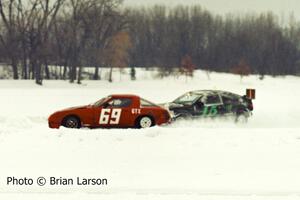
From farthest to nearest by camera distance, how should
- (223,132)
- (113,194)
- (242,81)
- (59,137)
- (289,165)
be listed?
(242,81) → (223,132) → (59,137) → (289,165) → (113,194)

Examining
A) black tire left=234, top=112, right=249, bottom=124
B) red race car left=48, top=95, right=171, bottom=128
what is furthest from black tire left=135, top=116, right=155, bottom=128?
black tire left=234, top=112, right=249, bottom=124

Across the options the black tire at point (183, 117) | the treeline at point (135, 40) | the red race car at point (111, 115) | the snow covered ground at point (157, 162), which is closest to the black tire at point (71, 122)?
the red race car at point (111, 115)

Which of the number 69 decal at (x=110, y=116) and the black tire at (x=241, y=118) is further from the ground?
the number 69 decal at (x=110, y=116)

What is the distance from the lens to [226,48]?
98.1 m

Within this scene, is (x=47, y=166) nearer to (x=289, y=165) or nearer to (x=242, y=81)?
(x=289, y=165)

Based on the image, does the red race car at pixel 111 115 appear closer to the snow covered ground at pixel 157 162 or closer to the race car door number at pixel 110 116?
the race car door number at pixel 110 116

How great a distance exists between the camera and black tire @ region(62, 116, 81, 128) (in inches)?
651

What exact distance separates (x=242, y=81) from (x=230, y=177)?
62368mm

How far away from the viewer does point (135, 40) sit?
10512 cm

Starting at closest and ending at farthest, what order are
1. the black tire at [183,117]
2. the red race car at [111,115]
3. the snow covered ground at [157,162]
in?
the snow covered ground at [157,162], the red race car at [111,115], the black tire at [183,117]

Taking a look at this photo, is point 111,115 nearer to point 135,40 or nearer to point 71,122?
point 71,122

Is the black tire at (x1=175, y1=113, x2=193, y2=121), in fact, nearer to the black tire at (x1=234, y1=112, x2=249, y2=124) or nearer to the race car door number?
the black tire at (x1=234, y1=112, x2=249, y2=124)

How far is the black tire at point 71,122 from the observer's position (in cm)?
1653

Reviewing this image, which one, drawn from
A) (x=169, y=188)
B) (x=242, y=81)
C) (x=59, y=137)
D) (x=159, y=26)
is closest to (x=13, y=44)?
(x=242, y=81)
